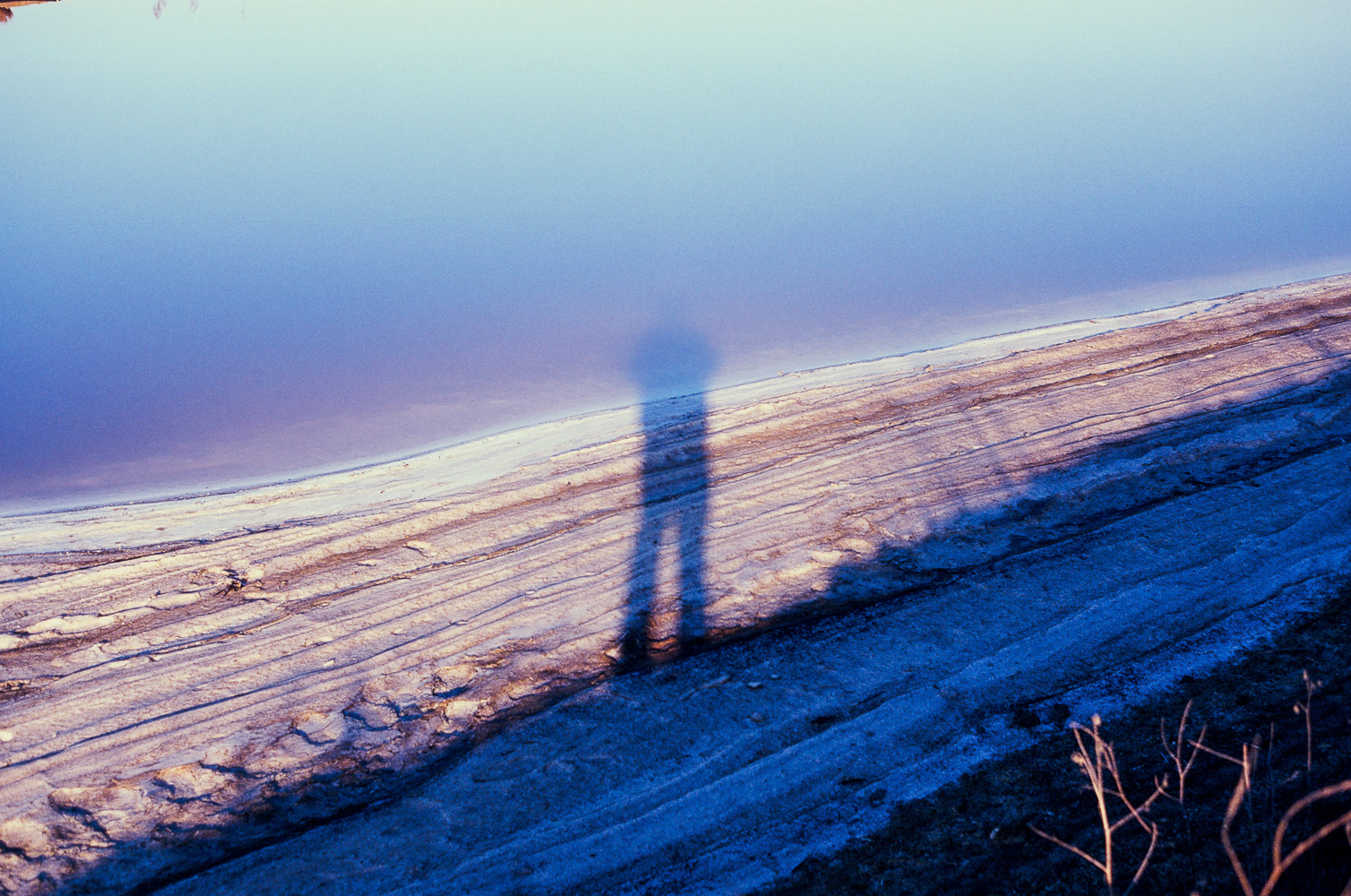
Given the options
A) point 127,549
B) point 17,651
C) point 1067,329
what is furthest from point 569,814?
point 1067,329

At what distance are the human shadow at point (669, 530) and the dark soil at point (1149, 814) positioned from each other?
1520 millimetres

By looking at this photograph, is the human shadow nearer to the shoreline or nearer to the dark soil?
the shoreline

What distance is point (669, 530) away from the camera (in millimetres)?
5469

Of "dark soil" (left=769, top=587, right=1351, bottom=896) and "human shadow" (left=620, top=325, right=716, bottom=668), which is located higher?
"human shadow" (left=620, top=325, right=716, bottom=668)

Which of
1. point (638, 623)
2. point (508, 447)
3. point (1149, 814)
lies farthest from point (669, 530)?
point (1149, 814)

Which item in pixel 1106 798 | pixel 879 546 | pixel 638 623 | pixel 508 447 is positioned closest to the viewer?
pixel 1106 798

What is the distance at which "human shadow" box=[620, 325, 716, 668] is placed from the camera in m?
4.52

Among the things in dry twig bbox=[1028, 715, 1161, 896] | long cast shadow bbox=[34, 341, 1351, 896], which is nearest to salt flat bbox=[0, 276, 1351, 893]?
long cast shadow bbox=[34, 341, 1351, 896]

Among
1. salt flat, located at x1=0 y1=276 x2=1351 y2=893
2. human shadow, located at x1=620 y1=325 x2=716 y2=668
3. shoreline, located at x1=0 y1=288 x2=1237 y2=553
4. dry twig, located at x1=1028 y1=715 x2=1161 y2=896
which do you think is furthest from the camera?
shoreline, located at x1=0 y1=288 x2=1237 y2=553

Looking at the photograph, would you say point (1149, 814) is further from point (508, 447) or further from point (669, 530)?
point (508, 447)

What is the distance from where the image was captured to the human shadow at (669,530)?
452cm

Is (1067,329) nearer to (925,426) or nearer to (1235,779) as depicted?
(925,426)

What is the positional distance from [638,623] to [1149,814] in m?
2.35

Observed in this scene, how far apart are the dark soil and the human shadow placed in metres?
1.52
